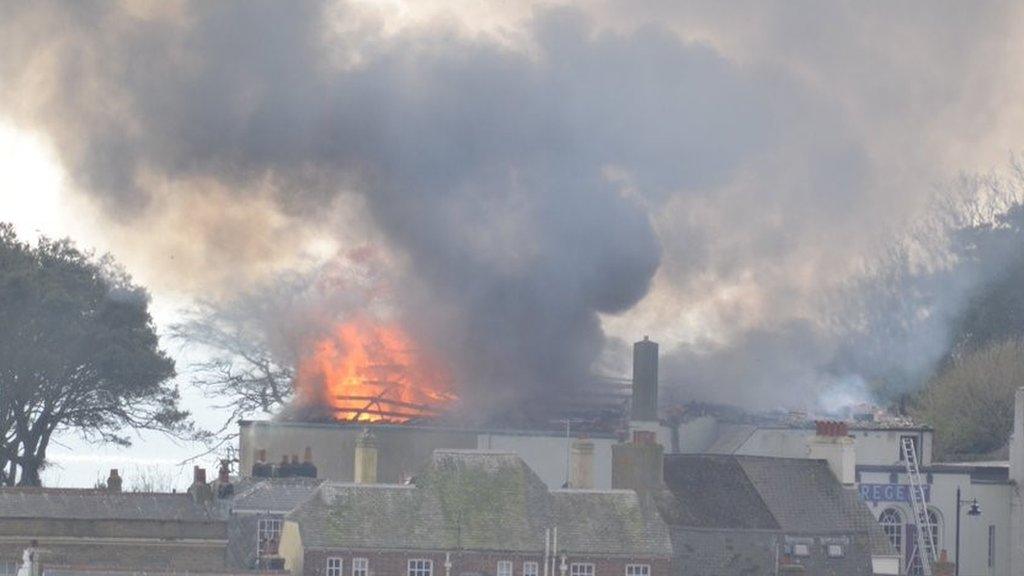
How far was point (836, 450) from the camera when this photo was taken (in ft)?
279

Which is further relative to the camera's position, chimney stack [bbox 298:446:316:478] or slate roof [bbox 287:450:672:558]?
chimney stack [bbox 298:446:316:478]

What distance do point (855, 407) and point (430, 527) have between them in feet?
121

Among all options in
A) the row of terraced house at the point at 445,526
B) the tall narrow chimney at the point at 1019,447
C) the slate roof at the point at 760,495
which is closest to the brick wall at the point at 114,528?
the row of terraced house at the point at 445,526

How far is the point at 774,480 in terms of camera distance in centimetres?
8331

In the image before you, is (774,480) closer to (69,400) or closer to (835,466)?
(835,466)

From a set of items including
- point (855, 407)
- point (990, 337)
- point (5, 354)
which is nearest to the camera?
point (5, 354)

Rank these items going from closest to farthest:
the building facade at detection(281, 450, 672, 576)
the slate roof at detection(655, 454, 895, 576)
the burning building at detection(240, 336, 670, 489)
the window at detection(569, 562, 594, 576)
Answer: the building facade at detection(281, 450, 672, 576)
the window at detection(569, 562, 594, 576)
the slate roof at detection(655, 454, 895, 576)
the burning building at detection(240, 336, 670, 489)

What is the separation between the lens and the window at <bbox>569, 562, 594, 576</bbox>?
242 feet

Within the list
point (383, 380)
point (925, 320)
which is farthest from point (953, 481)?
point (925, 320)

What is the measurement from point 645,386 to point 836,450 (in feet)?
37.1

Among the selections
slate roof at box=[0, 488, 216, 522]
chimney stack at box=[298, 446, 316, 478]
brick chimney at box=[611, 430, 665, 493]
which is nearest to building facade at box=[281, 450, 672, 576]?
brick chimney at box=[611, 430, 665, 493]

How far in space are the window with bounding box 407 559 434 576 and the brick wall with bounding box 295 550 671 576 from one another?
0.38ft

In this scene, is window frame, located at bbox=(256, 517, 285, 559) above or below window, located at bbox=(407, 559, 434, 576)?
above

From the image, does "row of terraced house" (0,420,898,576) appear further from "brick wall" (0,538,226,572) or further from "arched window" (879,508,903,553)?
"arched window" (879,508,903,553)
